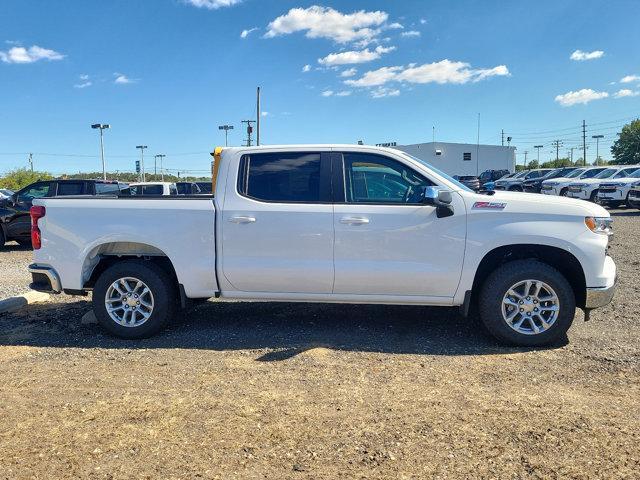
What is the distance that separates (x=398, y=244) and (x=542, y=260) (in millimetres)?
1475

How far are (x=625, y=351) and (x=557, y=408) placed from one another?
160 cm

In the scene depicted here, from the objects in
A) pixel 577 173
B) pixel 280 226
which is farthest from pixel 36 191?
pixel 577 173

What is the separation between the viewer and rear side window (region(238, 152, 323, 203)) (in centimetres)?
507

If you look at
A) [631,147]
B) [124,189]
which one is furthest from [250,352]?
[631,147]

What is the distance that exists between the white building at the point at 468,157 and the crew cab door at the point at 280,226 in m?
71.7

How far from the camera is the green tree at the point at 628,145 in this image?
8050cm

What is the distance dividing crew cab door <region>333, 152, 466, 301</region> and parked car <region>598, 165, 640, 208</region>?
19.0 metres

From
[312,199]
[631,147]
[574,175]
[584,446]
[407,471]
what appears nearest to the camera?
[407,471]

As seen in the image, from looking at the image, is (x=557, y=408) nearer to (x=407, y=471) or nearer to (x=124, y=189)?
(x=407, y=471)

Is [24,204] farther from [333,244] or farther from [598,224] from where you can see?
[598,224]

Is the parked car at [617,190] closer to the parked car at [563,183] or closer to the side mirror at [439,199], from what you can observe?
the parked car at [563,183]

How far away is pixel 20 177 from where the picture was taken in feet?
179

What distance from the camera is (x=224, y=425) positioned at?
3.37 m

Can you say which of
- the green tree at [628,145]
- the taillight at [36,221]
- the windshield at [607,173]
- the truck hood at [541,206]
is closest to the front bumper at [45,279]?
the taillight at [36,221]
